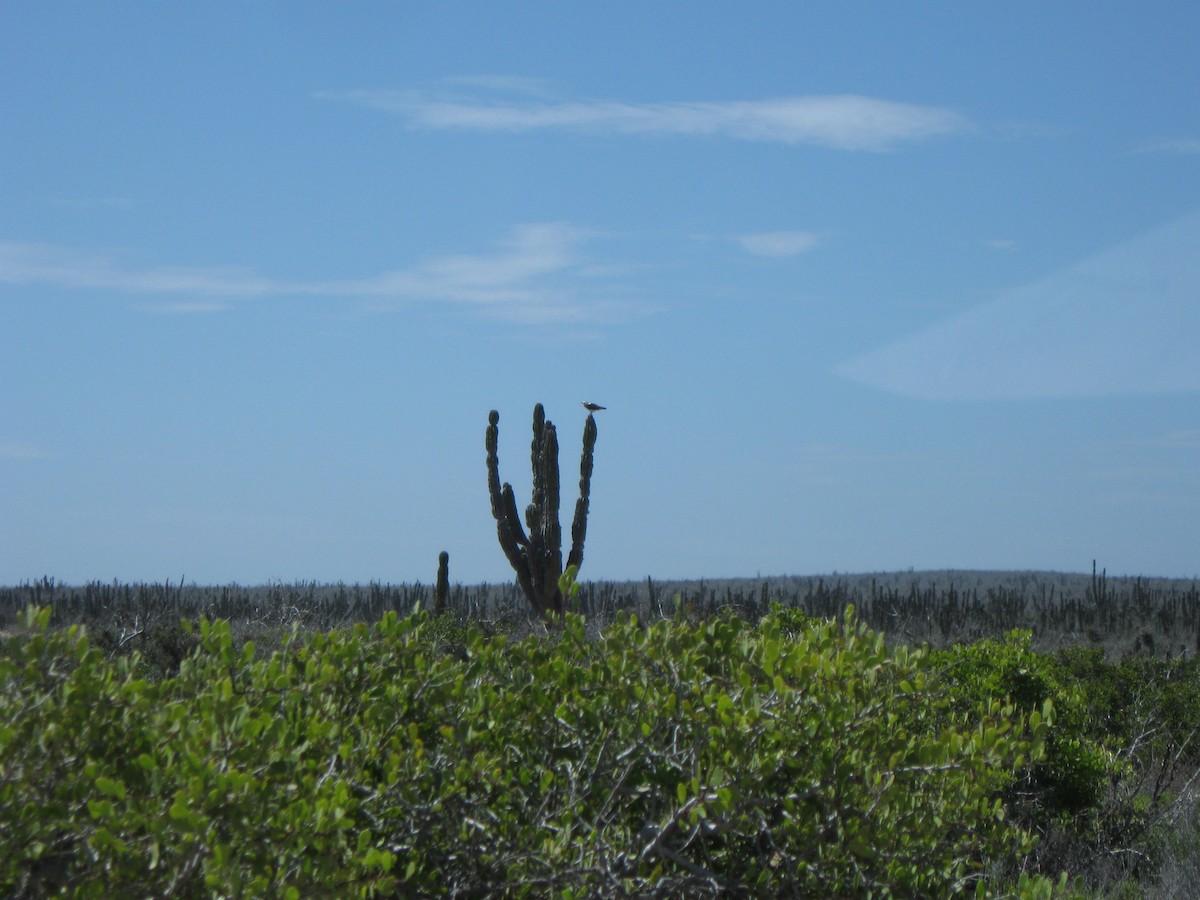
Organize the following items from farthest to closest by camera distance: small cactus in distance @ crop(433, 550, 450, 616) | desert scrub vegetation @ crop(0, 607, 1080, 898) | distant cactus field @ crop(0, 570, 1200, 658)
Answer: distant cactus field @ crop(0, 570, 1200, 658) < small cactus in distance @ crop(433, 550, 450, 616) < desert scrub vegetation @ crop(0, 607, 1080, 898)

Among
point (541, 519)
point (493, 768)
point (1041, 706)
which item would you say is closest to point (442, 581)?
point (541, 519)

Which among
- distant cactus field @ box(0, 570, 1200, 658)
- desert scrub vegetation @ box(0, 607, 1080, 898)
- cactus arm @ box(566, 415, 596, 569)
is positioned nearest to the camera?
desert scrub vegetation @ box(0, 607, 1080, 898)

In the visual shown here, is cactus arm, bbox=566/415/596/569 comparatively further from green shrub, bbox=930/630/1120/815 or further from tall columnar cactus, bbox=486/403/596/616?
green shrub, bbox=930/630/1120/815

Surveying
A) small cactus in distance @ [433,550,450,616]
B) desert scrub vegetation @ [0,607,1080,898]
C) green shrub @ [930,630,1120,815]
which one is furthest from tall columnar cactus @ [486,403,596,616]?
desert scrub vegetation @ [0,607,1080,898]

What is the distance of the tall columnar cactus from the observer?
17.4m

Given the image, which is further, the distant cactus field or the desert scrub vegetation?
the distant cactus field

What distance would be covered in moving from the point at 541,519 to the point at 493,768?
1401 centimetres

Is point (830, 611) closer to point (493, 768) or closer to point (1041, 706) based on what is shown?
point (1041, 706)

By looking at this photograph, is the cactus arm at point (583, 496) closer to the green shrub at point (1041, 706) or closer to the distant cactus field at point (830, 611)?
the distant cactus field at point (830, 611)

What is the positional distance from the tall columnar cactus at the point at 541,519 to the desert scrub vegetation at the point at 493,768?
13.1 m

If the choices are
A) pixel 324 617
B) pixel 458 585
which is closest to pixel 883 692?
pixel 324 617

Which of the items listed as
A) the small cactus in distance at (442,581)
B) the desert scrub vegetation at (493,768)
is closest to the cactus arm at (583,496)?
the small cactus in distance at (442,581)

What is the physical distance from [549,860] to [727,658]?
1.08 metres

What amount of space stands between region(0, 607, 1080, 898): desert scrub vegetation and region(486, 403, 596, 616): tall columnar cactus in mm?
13109
